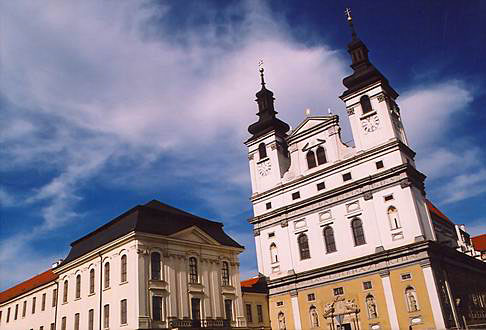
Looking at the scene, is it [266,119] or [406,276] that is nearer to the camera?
[406,276]

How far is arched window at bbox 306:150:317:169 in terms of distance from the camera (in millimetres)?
42709

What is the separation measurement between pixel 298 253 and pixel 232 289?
696 centimetres

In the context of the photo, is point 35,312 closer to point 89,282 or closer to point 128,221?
point 89,282

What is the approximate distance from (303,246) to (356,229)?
5.55 m

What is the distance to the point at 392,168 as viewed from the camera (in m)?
36.7

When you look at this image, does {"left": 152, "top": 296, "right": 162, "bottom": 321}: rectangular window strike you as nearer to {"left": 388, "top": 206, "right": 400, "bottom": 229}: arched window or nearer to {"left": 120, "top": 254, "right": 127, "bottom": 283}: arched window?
{"left": 120, "top": 254, "right": 127, "bottom": 283}: arched window

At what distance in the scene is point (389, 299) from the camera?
34500 millimetres

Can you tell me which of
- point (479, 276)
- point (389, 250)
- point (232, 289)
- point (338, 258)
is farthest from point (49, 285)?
point (479, 276)

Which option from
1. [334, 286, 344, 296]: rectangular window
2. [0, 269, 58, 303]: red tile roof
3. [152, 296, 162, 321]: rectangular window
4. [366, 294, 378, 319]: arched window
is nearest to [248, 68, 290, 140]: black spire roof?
[334, 286, 344, 296]: rectangular window

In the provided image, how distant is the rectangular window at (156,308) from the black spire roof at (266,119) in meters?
20.8

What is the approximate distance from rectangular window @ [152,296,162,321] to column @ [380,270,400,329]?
17.3 m

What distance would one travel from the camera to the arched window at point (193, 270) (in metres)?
36.8

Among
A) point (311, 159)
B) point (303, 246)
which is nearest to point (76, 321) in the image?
point (303, 246)

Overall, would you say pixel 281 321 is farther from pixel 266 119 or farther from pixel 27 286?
pixel 27 286
